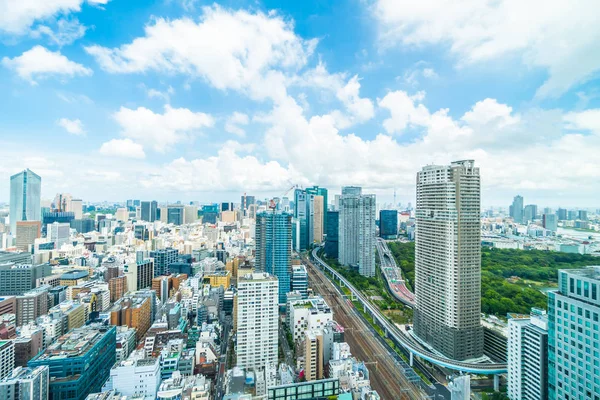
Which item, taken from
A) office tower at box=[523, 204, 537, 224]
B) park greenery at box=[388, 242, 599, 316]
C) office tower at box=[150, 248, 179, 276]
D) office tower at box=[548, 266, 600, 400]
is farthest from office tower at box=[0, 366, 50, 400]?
office tower at box=[523, 204, 537, 224]

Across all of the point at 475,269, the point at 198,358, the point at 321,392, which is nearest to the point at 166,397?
the point at 198,358

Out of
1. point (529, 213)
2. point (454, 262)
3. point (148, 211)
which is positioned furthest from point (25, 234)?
point (529, 213)

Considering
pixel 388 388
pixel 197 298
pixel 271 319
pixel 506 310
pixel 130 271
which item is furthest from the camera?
pixel 130 271

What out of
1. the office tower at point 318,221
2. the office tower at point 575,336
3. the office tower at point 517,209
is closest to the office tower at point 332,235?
the office tower at point 318,221

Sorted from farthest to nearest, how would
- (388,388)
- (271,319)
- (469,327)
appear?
1. (271,319)
2. (469,327)
3. (388,388)

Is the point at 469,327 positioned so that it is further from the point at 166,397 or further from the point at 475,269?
the point at 166,397

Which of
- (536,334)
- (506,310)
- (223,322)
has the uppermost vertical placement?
(536,334)

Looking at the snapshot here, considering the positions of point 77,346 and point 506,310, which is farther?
point 506,310

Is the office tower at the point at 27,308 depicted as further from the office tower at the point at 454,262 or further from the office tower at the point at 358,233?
the office tower at the point at 358,233
